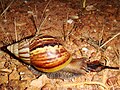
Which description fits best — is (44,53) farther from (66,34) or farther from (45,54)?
(66,34)

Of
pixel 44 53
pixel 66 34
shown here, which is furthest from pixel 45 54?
pixel 66 34

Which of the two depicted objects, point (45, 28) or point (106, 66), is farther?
point (45, 28)

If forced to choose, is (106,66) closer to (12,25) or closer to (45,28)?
(45,28)

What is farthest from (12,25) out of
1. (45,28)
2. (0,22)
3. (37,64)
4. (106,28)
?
(106,28)
